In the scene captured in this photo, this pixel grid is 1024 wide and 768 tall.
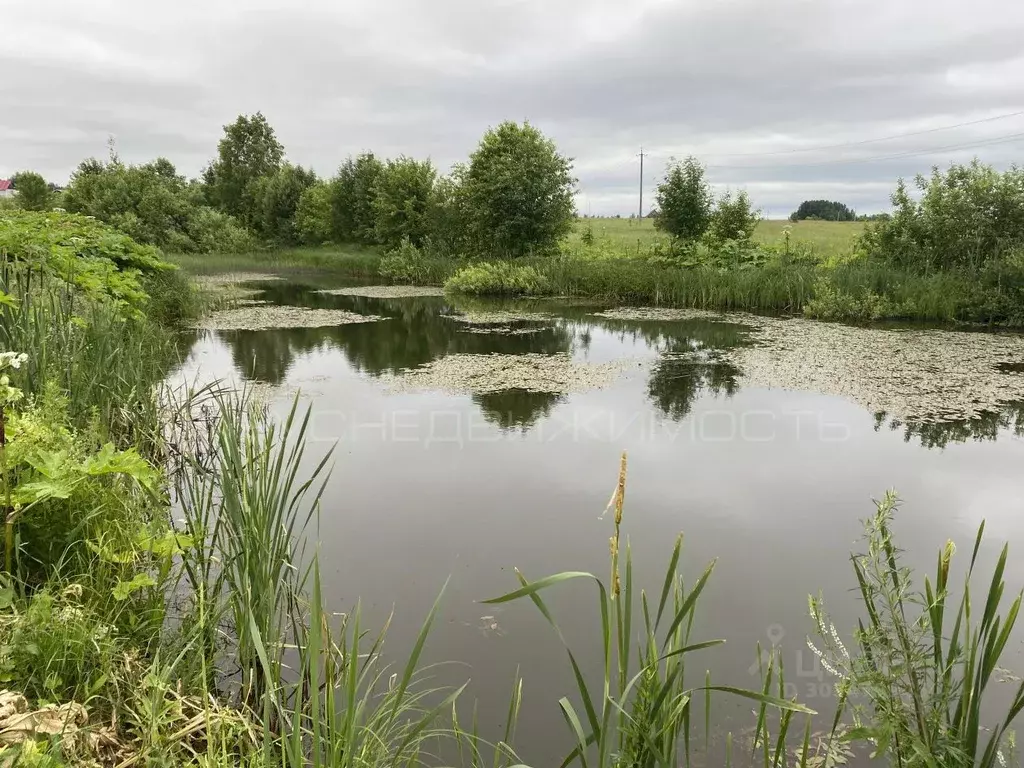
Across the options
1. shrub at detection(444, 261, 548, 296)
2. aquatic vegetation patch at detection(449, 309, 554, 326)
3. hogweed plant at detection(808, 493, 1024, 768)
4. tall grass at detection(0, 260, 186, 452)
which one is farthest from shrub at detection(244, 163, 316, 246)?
hogweed plant at detection(808, 493, 1024, 768)

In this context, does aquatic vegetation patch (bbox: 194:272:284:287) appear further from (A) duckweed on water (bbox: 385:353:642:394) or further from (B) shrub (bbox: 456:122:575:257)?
(A) duckweed on water (bbox: 385:353:642:394)

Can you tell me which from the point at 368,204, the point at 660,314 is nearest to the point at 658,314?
the point at 660,314

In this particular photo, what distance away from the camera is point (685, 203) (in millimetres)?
15016

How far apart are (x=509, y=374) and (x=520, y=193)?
1239 centimetres

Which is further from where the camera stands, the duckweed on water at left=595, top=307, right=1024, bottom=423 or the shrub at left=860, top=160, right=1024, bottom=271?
the shrub at left=860, top=160, right=1024, bottom=271

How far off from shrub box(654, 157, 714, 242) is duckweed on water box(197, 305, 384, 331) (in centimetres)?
757

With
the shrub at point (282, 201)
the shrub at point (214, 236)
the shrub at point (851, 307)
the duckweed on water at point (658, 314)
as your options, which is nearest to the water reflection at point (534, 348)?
the duckweed on water at point (658, 314)

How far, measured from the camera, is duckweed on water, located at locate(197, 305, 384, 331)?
33.5ft

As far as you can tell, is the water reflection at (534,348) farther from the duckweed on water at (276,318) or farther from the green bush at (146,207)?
the green bush at (146,207)

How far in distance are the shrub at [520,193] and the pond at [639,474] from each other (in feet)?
34.6

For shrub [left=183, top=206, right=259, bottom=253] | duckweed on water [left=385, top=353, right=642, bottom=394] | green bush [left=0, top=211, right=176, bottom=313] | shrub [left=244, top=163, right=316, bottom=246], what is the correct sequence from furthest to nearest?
shrub [left=244, top=163, right=316, bottom=246] → shrub [left=183, top=206, right=259, bottom=253] → duckweed on water [left=385, top=353, right=642, bottom=394] → green bush [left=0, top=211, right=176, bottom=313]

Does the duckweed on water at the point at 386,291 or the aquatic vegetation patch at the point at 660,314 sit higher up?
the duckweed on water at the point at 386,291

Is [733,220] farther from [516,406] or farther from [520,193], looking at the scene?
[516,406]

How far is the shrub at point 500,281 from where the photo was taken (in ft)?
49.3
